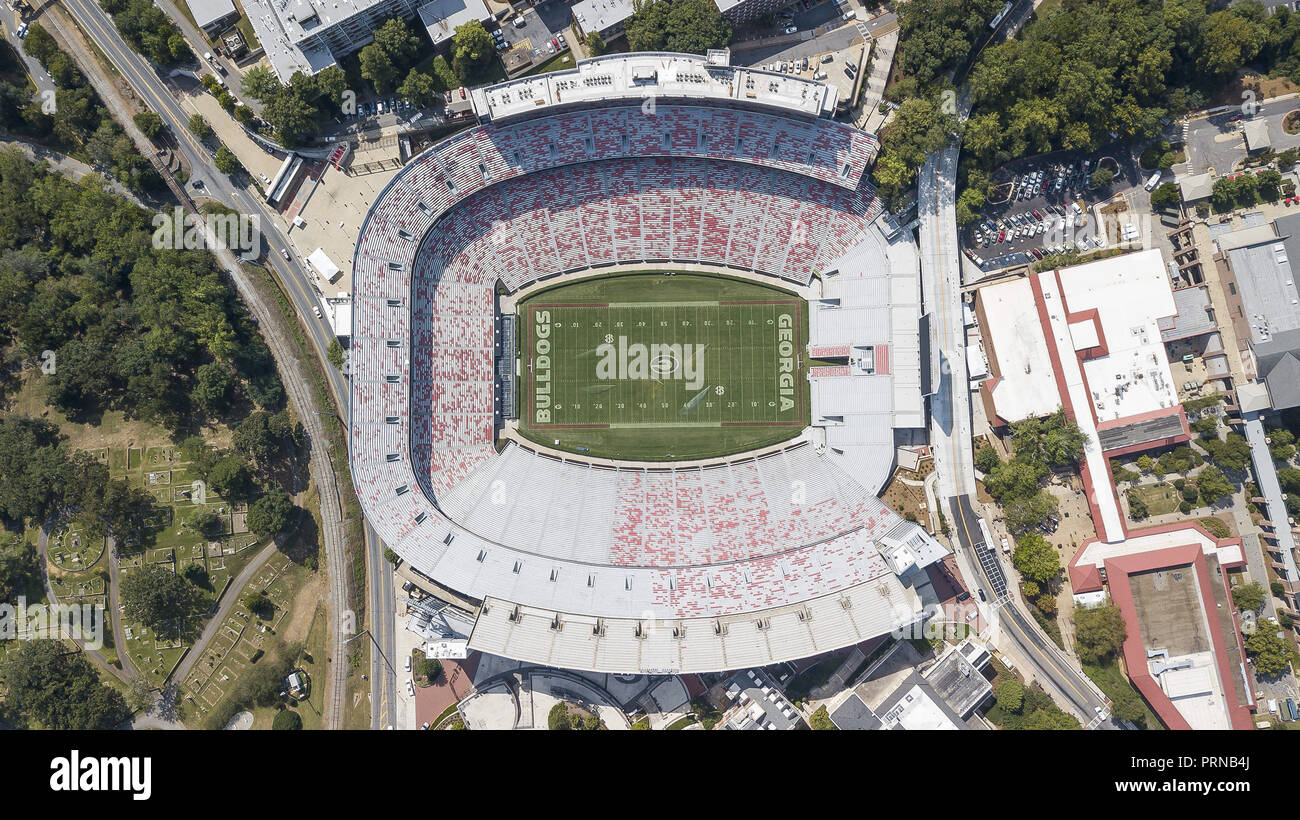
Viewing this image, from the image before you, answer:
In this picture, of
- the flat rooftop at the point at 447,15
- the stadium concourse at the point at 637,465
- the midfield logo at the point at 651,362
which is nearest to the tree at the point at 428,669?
the stadium concourse at the point at 637,465

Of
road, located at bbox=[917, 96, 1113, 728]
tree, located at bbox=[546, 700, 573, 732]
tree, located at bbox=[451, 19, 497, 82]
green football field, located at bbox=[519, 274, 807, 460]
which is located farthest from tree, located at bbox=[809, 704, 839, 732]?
tree, located at bbox=[451, 19, 497, 82]

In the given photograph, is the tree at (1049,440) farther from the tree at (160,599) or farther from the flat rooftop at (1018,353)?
the tree at (160,599)

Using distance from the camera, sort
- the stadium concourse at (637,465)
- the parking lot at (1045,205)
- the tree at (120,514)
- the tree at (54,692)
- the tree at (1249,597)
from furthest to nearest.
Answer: the parking lot at (1045,205), the tree at (1249,597), the tree at (120,514), the tree at (54,692), the stadium concourse at (637,465)

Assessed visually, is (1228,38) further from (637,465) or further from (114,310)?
(114,310)

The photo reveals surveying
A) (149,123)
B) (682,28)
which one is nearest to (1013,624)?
(682,28)

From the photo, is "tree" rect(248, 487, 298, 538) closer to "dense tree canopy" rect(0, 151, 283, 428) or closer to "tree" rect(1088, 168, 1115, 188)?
"dense tree canopy" rect(0, 151, 283, 428)
